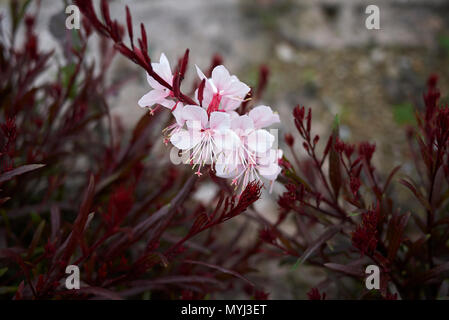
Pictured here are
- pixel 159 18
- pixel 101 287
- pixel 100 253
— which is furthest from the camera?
pixel 159 18

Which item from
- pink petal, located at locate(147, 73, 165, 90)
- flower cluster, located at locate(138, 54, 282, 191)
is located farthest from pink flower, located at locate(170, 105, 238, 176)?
pink petal, located at locate(147, 73, 165, 90)

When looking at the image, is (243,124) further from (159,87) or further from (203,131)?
(159,87)

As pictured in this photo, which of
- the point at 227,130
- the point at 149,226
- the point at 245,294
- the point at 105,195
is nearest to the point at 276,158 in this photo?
the point at 227,130

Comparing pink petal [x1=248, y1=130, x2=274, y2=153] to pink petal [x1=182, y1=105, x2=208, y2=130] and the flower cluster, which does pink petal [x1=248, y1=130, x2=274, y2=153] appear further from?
pink petal [x1=182, y1=105, x2=208, y2=130]

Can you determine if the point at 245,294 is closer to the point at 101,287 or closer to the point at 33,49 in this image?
the point at 101,287

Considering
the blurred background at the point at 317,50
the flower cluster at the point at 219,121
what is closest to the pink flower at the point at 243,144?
the flower cluster at the point at 219,121

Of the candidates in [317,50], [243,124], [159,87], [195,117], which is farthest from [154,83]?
[317,50]
